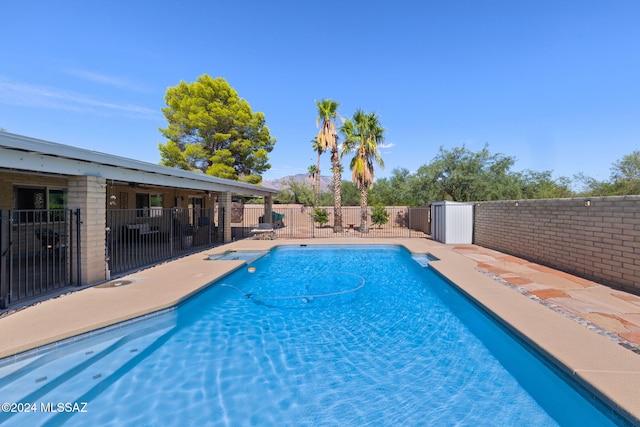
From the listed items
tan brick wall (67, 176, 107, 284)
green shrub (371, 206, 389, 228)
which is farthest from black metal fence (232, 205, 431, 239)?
tan brick wall (67, 176, 107, 284)

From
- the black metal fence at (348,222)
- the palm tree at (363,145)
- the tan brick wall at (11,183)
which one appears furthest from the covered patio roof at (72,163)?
the palm tree at (363,145)

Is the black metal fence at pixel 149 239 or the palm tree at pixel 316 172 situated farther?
the palm tree at pixel 316 172

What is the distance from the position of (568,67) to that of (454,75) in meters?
4.77

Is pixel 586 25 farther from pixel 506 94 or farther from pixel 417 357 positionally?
pixel 417 357

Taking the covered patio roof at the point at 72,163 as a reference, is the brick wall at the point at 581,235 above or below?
below

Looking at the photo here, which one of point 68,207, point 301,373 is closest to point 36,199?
point 68,207

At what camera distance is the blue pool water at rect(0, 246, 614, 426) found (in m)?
2.81

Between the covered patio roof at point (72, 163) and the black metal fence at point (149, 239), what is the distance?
1153 millimetres

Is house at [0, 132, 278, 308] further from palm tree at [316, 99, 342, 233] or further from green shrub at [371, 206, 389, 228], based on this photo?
green shrub at [371, 206, 389, 228]

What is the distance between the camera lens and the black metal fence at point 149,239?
8672 millimetres

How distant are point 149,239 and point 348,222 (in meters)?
15.6

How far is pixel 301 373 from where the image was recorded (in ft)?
11.7

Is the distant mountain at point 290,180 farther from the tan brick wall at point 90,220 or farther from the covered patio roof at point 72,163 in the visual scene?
the tan brick wall at point 90,220

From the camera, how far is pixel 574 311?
4.52m
